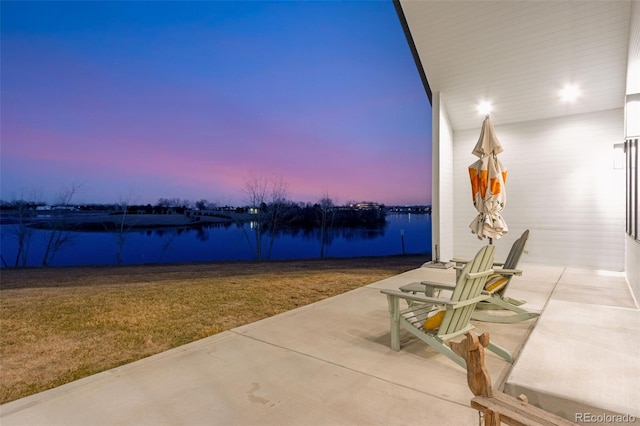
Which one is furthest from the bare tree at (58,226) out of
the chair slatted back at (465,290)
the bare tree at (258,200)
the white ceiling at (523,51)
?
the chair slatted back at (465,290)

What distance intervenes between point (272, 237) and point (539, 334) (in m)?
20.3

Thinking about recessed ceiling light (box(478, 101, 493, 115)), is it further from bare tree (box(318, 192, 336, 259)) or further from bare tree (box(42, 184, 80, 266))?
bare tree (box(42, 184, 80, 266))

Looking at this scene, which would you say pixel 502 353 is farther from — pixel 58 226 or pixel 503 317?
pixel 58 226

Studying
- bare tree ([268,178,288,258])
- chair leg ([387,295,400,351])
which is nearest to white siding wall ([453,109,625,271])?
chair leg ([387,295,400,351])

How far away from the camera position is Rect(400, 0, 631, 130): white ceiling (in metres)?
5.56

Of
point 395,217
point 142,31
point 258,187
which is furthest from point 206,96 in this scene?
point 395,217

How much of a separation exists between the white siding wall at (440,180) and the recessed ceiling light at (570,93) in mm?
2327

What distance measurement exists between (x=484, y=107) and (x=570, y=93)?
1613 millimetres

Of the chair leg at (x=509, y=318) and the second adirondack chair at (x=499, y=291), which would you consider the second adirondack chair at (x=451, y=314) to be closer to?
the second adirondack chair at (x=499, y=291)

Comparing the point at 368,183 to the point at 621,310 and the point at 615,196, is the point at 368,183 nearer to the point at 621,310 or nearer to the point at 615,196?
the point at 615,196

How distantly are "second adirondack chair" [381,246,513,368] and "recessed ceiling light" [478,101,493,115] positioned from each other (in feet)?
19.8

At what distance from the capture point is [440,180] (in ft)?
25.1

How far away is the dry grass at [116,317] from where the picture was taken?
2842 mm

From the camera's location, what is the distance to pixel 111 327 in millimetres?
3832
